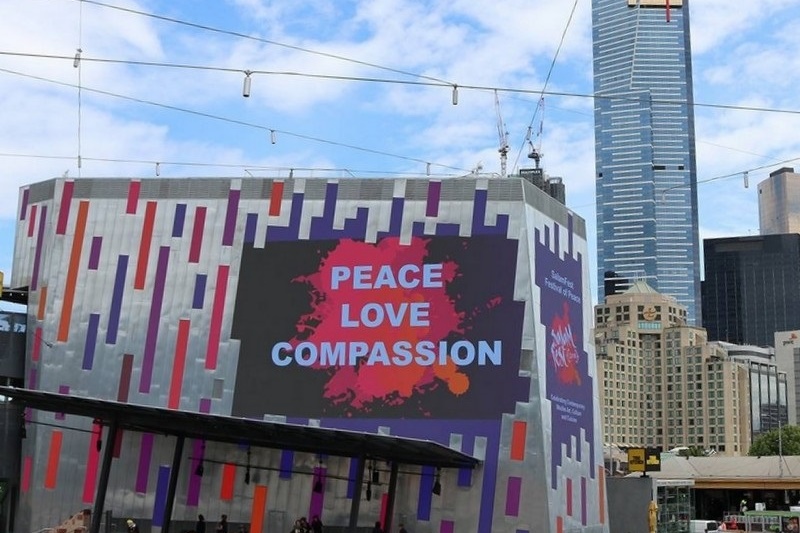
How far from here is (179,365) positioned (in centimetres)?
4012

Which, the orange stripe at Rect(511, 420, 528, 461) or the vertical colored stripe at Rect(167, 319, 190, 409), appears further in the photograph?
the vertical colored stripe at Rect(167, 319, 190, 409)

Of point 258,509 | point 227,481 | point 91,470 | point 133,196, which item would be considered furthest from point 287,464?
point 133,196

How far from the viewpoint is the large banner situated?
3791 cm

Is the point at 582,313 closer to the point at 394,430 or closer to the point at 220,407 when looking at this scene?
the point at 394,430

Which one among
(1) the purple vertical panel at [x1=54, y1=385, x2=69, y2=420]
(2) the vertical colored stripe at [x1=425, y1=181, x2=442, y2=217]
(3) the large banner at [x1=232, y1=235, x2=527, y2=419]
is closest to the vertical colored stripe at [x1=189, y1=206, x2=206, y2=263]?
(3) the large banner at [x1=232, y1=235, x2=527, y2=419]

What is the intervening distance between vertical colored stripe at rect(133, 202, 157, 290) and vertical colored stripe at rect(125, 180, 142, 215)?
1.85ft

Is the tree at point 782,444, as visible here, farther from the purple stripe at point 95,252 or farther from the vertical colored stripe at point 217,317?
the purple stripe at point 95,252

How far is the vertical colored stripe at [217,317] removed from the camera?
131 ft

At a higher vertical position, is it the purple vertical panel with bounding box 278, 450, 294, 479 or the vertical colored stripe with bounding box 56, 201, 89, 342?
the vertical colored stripe with bounding box 56, 201, 89, 342

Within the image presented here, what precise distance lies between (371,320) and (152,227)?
992cm

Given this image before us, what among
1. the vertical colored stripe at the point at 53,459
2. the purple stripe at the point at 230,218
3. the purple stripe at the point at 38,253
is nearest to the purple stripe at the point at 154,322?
the purple stripe at the point at 230,218

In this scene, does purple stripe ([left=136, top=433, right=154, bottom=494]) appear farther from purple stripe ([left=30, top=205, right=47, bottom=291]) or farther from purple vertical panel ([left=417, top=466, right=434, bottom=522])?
purple vertical panel ([left=417, top=466, right=434, bottom=522])

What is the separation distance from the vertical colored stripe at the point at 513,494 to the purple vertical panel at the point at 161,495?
12.9 meters

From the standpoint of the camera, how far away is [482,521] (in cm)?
3656
